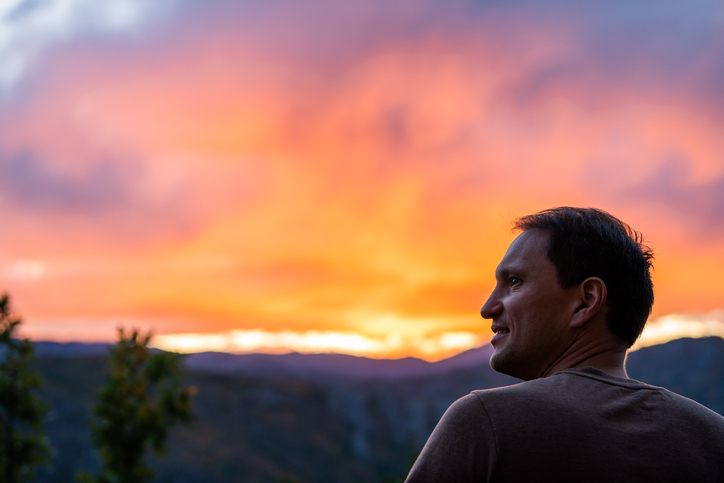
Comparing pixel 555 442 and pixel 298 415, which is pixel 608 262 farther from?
pixel 298 415

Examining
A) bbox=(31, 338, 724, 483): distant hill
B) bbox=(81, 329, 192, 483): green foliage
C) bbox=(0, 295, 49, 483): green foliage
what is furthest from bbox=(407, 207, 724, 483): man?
bbox=(31, 338, 724, 483): distant hill

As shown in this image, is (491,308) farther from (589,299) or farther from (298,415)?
(298,415)

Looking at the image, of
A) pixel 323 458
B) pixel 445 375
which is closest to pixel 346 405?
pixel 323 458

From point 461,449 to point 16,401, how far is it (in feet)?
98.3

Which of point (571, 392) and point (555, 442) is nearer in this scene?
point (555, 442)

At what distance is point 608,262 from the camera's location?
249 centimetres

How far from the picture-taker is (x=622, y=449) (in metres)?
1.96

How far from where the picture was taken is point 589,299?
243 cm

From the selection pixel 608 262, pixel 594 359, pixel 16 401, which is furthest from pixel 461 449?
pixel 16 401

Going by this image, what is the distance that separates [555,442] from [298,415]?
16114cm

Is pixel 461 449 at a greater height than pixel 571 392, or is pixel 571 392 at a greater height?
pixel 571 392

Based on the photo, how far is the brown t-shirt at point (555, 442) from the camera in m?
1.89

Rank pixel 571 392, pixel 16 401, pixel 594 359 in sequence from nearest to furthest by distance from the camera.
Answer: pixel 571 392, pixel 594 359, pixel 16 401

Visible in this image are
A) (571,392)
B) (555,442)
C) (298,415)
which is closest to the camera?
(555,442)
